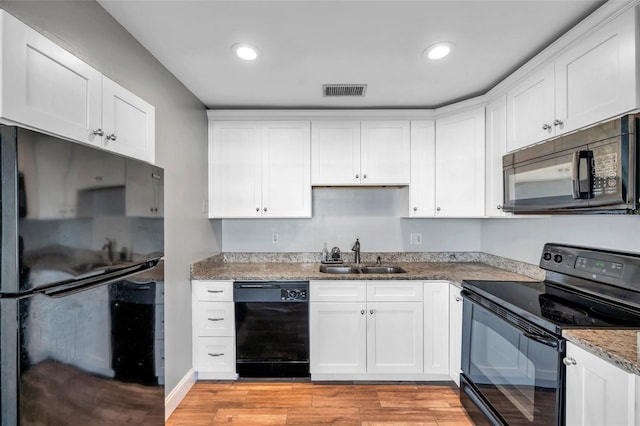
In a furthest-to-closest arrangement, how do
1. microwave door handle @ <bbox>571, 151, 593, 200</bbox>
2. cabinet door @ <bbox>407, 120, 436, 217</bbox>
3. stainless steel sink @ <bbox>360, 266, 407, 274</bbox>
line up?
stainless steel sink @ <bbox>360, 266, 407, 274</bbox>, cabinet door @ <bbox>407, 120, 436, 217</bbox>, microwave door handle @ <bbox>571, 151, 593, 200</bbox>

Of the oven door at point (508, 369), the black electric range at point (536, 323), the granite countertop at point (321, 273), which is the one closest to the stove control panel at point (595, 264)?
the black electric range at point (536, 323)

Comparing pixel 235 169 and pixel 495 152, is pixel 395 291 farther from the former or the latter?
pixel 235 169

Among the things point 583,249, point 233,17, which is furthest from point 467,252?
point 233,17

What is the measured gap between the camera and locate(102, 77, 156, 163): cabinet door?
133 cm

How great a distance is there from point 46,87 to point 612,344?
2155 mm

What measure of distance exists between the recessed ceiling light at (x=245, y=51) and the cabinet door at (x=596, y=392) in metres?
2.16

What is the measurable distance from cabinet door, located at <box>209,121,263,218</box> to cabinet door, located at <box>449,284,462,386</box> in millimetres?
1771

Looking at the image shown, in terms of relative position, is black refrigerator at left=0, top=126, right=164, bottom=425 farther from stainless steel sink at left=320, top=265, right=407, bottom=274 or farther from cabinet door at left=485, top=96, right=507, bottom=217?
cabinet door at left=485, top=96, right=507, bottom=217

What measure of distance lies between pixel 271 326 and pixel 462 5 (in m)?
2.42

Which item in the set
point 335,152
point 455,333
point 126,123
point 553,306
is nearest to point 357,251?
point 335,152

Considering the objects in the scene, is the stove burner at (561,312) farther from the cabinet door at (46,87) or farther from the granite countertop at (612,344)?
the cabinet door at (46,87)

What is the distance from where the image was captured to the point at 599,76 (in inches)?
59.2

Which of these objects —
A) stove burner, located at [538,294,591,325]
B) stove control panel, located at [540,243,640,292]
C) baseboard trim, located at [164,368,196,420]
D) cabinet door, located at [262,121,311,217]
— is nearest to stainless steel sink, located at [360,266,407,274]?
cabinet door, located at [262,121,311,217]

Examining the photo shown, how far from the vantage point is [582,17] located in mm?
1612
